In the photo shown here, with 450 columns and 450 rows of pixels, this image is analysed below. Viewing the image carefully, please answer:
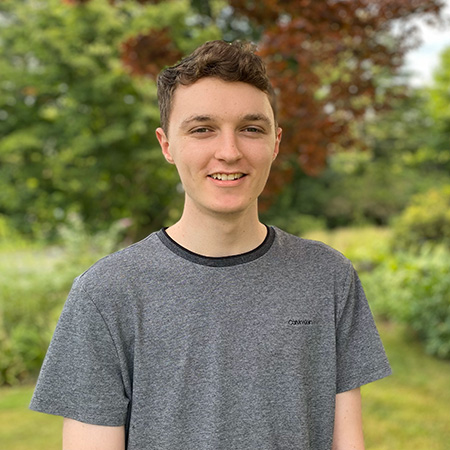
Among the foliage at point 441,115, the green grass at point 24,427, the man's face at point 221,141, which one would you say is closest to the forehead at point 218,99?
the man's face at point 221,141

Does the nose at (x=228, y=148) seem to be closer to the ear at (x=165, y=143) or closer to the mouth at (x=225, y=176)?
the mouth at (x=225, y=176)

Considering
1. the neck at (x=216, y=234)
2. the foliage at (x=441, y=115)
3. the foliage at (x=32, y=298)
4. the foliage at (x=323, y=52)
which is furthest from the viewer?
the foliage at (x=441, y=115)

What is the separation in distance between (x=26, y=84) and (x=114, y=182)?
10.4 feet

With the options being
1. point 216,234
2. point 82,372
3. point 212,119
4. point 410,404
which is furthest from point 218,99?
point 410,404

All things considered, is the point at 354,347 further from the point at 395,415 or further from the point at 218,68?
the point at 395,415

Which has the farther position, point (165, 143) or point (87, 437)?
point (165, 143)

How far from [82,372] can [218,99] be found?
0.72 metres

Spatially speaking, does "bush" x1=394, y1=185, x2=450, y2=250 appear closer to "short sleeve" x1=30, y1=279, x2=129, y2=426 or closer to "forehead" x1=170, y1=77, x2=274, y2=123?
"forehead" x1=170, y1=77, x2=274, y2=123

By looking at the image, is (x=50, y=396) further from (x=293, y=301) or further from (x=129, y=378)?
(x=293, y=301)

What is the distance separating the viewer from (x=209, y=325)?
1.38m

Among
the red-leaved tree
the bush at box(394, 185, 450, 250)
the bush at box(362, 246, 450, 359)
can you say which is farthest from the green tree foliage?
the red-leaved tree

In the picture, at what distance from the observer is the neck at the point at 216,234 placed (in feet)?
4.76

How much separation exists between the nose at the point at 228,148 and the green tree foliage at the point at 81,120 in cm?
1053

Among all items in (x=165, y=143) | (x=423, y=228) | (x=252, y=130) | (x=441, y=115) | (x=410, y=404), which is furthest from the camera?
(x=441, y=115)
